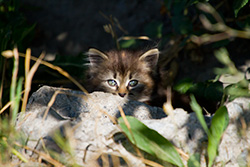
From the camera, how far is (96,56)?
4.17m

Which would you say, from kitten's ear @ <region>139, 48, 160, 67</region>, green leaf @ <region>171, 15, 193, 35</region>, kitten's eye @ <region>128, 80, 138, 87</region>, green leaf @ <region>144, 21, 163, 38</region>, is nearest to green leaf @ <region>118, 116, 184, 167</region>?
kitten's eye @ <region>128, 80, 138, 87</region>

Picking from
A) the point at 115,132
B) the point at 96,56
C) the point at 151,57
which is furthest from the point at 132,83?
the point at 115,132

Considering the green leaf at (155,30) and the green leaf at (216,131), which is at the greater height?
the green leaf at (155,30)

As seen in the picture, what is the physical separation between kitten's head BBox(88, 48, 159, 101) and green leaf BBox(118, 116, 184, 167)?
1571mm

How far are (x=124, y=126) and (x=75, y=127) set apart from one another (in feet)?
1.23

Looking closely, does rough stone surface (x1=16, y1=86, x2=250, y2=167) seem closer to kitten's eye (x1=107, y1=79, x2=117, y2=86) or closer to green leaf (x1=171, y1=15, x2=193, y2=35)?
kitten's eye (x1=107, y1=79, x2=117, y2=86)

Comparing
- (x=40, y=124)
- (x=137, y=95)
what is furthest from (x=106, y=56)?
(x=40, y=124)

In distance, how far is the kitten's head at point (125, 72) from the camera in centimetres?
399

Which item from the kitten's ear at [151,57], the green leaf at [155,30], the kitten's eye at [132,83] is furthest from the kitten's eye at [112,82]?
the green leaf at [155,30]

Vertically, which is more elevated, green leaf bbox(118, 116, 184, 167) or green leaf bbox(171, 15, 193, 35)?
green leaf bbox(171, 15, 193, 35)

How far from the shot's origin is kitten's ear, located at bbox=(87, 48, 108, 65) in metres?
4.07

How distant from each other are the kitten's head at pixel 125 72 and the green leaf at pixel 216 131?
1.63 metres

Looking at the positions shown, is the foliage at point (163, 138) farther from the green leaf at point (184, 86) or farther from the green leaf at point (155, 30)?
the green leaf at point (155, 30)

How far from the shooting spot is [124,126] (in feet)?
7.56
